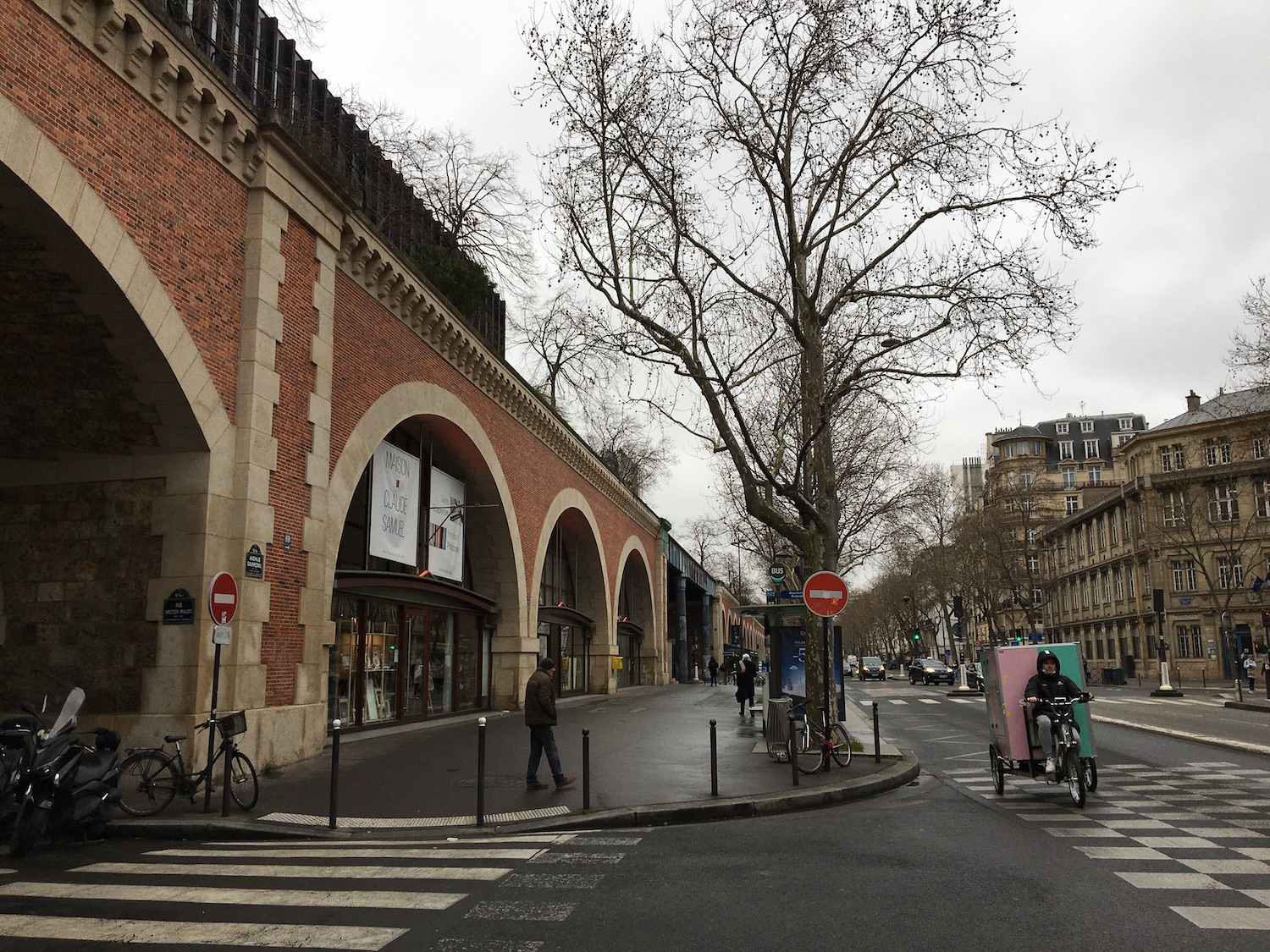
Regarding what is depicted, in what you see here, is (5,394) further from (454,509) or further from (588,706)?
(588,706)

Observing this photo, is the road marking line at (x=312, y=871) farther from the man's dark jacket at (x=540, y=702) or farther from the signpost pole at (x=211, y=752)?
the man's dark jacket at (x=540, y=702)

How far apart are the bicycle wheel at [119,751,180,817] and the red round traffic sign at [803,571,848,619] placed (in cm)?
812

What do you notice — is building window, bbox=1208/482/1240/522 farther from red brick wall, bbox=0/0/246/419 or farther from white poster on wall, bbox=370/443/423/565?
red brick wall, bbox=0/0/246/419

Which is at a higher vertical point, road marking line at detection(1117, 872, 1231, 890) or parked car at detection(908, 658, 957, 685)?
road marking line at detection(1117, 872, 1231, 890)

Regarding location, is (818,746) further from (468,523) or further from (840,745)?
(468,523)

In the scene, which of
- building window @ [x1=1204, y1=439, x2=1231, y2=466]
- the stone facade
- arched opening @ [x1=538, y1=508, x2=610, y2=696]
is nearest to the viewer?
arched opening @ [x1=538, y1=508, x2=610, y2=696]

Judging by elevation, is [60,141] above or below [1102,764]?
above

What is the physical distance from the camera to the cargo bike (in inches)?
398

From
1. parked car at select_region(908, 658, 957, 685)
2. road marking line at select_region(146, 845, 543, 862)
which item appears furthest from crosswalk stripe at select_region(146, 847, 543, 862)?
parked car at select_region(908, 658, 957, 685)

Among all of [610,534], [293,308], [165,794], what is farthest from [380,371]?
[610,534]

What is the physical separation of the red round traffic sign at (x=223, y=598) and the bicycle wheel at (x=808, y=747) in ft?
25.8

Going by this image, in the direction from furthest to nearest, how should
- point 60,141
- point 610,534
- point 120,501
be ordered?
point 610,534 → point 120,501 → point 60,141

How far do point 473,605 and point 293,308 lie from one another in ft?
35.1

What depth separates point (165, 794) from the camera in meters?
10.0
